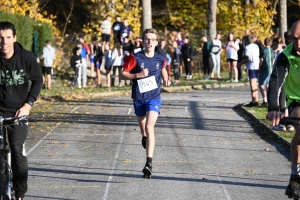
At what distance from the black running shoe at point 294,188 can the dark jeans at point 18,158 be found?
2.62 m

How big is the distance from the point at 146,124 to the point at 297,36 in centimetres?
411

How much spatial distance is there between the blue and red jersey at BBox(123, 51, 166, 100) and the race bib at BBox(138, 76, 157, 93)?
0.04 m

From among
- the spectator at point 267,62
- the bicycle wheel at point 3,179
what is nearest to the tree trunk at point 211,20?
the spectator at point 267,62

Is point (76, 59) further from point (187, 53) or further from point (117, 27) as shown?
point (187, 53)

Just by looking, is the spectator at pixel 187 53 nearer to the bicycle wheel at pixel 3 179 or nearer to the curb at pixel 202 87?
the curb at pixel 202 87

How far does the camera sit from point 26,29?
2911 cm

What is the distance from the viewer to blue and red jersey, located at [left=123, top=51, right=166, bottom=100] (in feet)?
38.9

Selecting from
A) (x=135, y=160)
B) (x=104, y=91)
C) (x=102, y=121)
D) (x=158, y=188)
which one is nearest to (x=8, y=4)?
(x=104, y=91)

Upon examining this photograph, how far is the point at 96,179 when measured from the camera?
37.1ft

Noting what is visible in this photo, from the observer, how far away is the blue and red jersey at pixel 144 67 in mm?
11866

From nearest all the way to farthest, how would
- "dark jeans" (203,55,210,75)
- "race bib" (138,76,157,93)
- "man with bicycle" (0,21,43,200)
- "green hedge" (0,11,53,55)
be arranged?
"man with bicycle" (0,21,43,200) < "race bib" (138,76,157,93) < "green hedge" (0,11,53,55) < "dark jeans" (203,55,210,75)

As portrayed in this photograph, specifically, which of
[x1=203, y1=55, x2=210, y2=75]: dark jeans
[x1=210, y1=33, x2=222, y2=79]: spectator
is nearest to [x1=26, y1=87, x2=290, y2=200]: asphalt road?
[x1=203, y1=55, x2=210, y2=75]: dark jeans

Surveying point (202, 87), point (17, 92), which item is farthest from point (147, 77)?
point (202, 87)

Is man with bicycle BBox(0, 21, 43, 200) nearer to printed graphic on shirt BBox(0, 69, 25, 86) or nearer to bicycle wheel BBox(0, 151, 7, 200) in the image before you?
printed graphic on shirt BBox(0, 69, 25, 86)
